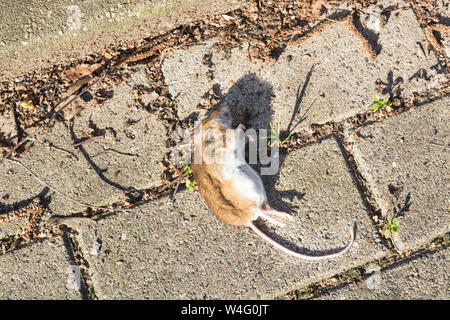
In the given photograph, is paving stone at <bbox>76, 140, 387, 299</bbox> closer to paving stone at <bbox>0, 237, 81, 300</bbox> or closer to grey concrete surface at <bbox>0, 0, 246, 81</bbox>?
paving stone at <bbox>0, 237, 81, 300</bbox>

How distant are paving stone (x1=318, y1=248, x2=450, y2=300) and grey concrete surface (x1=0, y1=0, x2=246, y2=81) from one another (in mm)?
2654

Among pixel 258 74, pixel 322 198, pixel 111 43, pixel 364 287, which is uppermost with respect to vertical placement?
pixel 111 43

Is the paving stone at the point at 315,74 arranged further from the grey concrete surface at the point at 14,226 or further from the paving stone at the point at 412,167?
the grey concrete surface at the point at 14,226

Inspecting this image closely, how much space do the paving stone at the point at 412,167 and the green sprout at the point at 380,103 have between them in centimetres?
12

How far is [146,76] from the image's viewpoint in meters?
3.07

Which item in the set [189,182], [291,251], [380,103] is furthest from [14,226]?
[380,103]

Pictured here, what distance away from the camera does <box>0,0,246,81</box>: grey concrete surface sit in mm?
2945

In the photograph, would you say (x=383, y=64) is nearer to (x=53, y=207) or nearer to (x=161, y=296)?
(x=161, y=296)

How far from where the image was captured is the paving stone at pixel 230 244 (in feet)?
9.41

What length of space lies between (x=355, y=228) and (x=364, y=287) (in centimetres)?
50

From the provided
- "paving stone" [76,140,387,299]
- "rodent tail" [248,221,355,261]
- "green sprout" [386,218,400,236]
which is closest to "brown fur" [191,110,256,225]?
"rodent tail" [248,221,355,261]

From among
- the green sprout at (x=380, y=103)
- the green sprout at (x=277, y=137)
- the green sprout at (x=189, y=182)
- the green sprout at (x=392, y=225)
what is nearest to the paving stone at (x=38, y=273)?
the green sprout at (x=189, y=182)

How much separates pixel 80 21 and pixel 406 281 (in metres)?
3.57

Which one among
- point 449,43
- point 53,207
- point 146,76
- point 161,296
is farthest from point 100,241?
point 449,43
